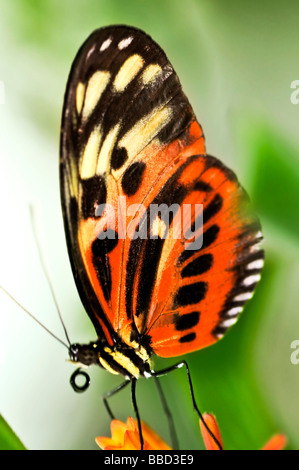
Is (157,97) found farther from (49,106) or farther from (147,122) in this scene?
(49,106)

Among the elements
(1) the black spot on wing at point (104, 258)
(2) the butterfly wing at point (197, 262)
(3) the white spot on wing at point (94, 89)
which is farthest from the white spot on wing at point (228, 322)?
(3) the white spot on wing at point (94, 89)

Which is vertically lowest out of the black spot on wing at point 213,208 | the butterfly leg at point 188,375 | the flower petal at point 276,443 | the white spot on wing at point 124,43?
the flower petal at point 276,443

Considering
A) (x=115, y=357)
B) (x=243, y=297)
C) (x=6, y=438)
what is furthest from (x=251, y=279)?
(x=6, y=438)

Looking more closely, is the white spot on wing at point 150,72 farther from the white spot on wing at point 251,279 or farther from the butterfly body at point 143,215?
the white spot on wing at point 251,279

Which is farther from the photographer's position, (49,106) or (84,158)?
(49,106)

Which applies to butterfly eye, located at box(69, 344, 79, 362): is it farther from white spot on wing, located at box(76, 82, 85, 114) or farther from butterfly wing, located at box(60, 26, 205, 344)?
white spot on wing, located at box(76, 82, 85, 114)

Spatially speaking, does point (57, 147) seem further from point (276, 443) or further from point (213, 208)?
point (276, 443)
